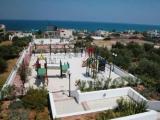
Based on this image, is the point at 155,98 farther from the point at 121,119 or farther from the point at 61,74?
the point at 61,74

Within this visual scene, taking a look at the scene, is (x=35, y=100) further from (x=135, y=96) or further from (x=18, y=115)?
(x=135, y=96)

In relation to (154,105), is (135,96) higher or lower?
higher

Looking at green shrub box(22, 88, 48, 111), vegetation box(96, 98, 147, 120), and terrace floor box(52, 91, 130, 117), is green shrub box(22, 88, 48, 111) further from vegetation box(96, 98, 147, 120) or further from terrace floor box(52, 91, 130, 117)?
vegetation box(96, 98, 147, 120)

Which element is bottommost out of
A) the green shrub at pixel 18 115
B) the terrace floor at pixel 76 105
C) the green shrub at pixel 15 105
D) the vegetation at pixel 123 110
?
the terrace floor at pixel 76 105

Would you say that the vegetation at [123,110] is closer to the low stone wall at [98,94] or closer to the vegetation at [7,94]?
the low stone wall at [98,94]

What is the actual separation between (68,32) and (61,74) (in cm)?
7011

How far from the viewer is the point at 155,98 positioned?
14.4 metres

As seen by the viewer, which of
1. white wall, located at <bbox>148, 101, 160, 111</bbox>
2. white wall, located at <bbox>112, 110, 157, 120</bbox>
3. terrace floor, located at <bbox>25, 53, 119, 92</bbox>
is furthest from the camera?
terrace floor, located at <bbox>25, 53, 119, 92</bbox>

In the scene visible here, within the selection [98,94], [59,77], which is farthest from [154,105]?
[59,77]

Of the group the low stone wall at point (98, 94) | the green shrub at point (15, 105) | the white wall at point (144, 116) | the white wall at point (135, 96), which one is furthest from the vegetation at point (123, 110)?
the green shrub at point (15, 105)

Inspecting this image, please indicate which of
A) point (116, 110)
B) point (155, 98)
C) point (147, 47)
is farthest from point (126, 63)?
point (147, 47)

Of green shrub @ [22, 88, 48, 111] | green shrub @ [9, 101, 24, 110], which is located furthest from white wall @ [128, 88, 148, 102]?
green shrub @ [9, 101, 24, 110]

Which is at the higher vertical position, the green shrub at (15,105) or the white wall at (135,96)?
the white wall at (135,96)

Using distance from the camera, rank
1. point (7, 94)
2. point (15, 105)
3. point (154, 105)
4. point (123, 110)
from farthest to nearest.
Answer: point (7, 94), point (154, 105), point (15, 105), point (123, 110)
